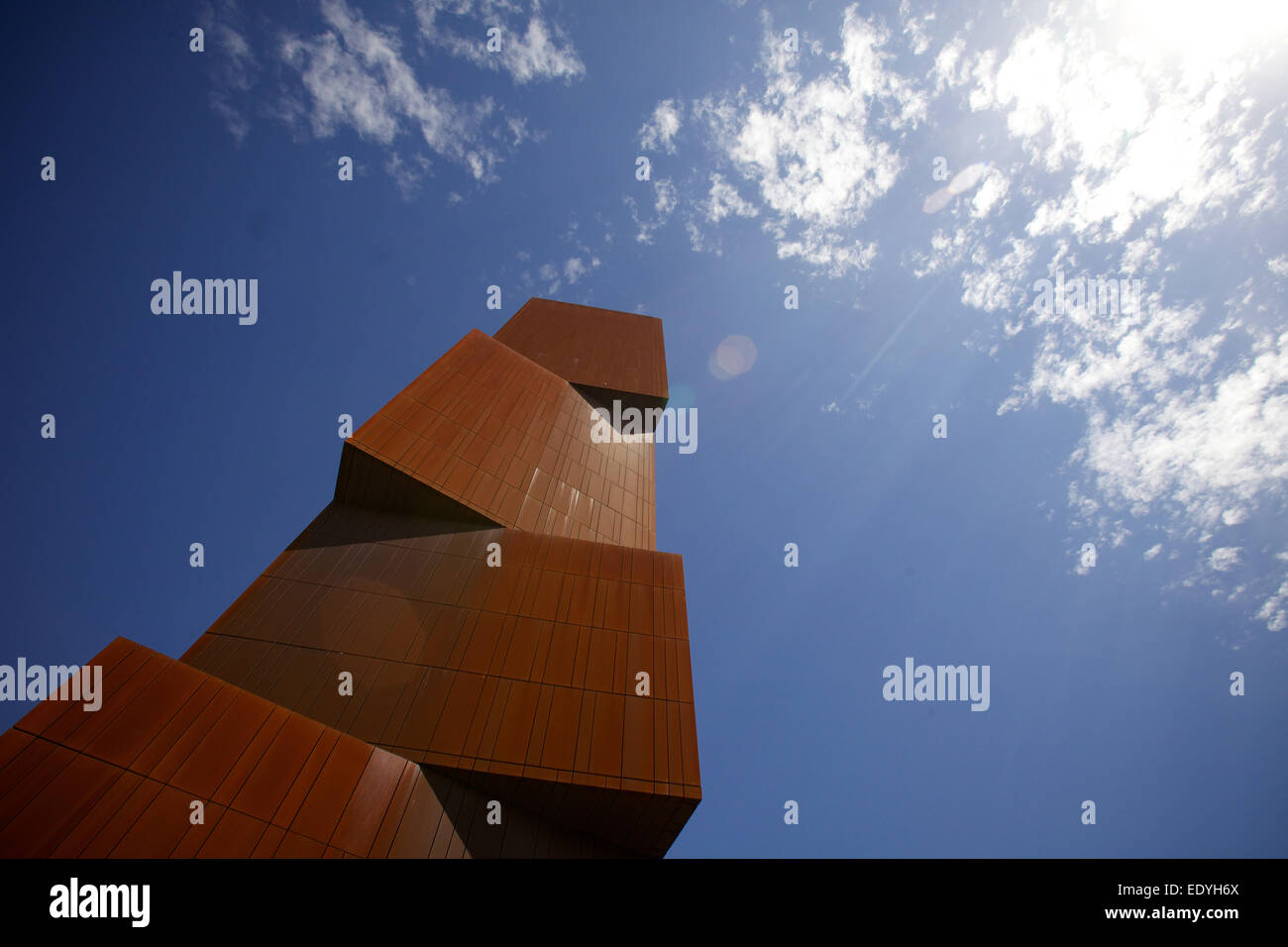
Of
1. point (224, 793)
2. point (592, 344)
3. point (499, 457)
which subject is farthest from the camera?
point (592, 344)

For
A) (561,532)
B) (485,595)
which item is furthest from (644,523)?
(485,595)

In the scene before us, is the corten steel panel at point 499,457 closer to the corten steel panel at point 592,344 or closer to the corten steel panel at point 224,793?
the corten steel panel at point 592,344

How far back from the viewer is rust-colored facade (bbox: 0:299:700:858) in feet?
23.8

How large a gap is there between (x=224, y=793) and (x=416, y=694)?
3560mm

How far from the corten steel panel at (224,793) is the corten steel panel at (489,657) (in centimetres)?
70

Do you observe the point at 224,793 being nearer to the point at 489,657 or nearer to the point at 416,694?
the point at 416,694

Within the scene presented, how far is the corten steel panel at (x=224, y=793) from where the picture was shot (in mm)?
6648

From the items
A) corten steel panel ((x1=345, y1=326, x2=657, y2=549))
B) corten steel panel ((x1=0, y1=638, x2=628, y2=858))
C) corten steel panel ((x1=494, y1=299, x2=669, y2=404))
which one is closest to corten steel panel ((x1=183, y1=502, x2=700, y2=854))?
corten steel panel ((x1=0, y1=638, x2=628, y2=858))

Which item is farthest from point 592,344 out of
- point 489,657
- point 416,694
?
point 416,694

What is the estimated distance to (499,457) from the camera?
57.4 feet

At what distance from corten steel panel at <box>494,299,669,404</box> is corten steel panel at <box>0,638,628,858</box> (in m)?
18.2

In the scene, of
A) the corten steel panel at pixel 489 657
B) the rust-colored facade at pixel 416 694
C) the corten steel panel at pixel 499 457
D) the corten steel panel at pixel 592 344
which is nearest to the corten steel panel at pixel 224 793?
the rust-colored facade at pixel 416 694
